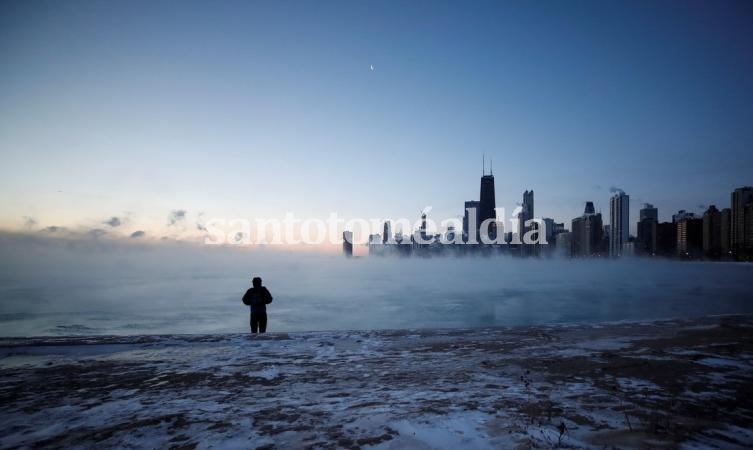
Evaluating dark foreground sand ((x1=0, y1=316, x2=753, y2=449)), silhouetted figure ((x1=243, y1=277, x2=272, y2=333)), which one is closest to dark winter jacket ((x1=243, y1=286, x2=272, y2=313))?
silhouetted figure ((x1=243, y1=277, x2=272, y2=333))

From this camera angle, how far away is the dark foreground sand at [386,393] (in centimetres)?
464

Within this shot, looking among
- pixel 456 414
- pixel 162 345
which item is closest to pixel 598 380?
pixel 456 414

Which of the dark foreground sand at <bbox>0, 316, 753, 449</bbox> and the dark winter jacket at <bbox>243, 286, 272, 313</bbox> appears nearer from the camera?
the dark foreground sand at <bbox>0, 316, 753, 449</bbox>

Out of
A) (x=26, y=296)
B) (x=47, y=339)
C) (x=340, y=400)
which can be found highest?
(x=340, y=400)

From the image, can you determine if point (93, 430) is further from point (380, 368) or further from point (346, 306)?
point (346, 306)

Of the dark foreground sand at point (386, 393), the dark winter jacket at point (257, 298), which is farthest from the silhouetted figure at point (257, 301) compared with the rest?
the dark foreground sand at point (386, 393)

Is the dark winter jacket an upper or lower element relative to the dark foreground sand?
upper

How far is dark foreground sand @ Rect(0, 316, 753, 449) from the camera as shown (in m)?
4.64

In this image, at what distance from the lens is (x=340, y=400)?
5902mm

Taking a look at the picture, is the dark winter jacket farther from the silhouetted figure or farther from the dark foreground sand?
the dark foreground sand

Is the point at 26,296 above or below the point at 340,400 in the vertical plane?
below

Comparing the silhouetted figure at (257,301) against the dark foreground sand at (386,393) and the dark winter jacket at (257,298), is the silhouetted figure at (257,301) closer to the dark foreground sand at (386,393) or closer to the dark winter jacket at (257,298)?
the dark winter jacket at (257,298)

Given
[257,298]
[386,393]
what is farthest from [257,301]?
[386,393]

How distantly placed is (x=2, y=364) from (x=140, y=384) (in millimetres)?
4436
